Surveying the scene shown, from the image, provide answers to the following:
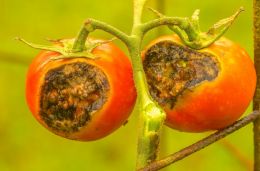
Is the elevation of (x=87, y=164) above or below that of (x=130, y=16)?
below

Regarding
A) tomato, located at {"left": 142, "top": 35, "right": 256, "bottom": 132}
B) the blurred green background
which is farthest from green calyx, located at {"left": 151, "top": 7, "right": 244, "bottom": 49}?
the blurred green background

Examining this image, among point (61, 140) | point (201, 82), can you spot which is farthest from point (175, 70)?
point (61, 140)

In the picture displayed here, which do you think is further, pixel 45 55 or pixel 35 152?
pixel 35 152

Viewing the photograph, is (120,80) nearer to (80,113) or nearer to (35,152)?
(80,113)

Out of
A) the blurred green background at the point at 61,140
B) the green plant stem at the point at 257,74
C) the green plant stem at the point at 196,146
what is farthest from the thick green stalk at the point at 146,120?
the blurred green background at the point at 61,140

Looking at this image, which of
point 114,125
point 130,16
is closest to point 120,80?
point 114,125

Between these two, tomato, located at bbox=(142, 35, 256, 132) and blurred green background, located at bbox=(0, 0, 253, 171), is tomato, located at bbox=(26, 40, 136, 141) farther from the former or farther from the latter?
blurred green background, located at bbox=(0, 0, 253, 171)

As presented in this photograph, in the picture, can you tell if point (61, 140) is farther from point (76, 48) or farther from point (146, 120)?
point (146, 120)
